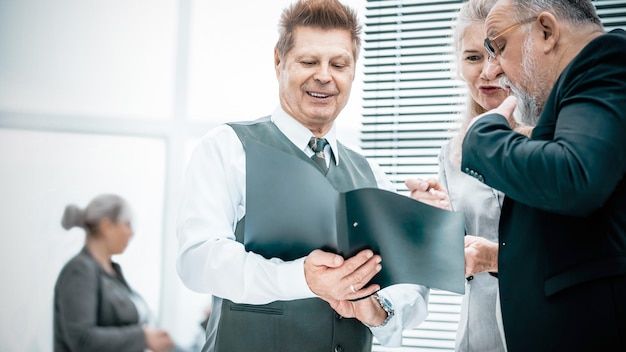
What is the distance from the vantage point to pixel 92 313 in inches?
123

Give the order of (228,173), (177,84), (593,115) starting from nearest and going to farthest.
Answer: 1. (593,115)
2. (228,173)
3. (177,84)

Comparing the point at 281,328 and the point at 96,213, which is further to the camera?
the point at 96,213

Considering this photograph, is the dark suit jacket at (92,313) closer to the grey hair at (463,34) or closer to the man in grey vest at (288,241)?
the man in grey vest at (288,241)

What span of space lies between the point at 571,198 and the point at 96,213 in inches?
120

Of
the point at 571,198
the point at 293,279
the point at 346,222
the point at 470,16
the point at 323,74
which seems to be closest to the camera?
the point at 571,198

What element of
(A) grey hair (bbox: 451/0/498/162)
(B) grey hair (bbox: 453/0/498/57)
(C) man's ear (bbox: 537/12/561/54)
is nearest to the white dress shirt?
(A) grey hair (bbox: 451/0/498/162)

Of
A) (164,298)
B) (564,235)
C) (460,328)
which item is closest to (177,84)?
(164,298)

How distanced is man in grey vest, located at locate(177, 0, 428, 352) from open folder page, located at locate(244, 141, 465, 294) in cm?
4

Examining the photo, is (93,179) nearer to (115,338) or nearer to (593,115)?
(115,338)

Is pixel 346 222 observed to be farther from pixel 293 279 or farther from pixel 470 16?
pixel 470 16

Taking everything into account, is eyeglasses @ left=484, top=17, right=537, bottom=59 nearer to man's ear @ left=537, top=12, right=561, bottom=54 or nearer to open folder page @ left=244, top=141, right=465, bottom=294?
man's ear @ left=537, top=12, right=561, bottom=54

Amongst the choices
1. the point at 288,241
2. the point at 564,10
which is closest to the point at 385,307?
the point at 288,241

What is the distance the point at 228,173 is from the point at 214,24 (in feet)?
7.74

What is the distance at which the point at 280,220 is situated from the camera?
1156mm
